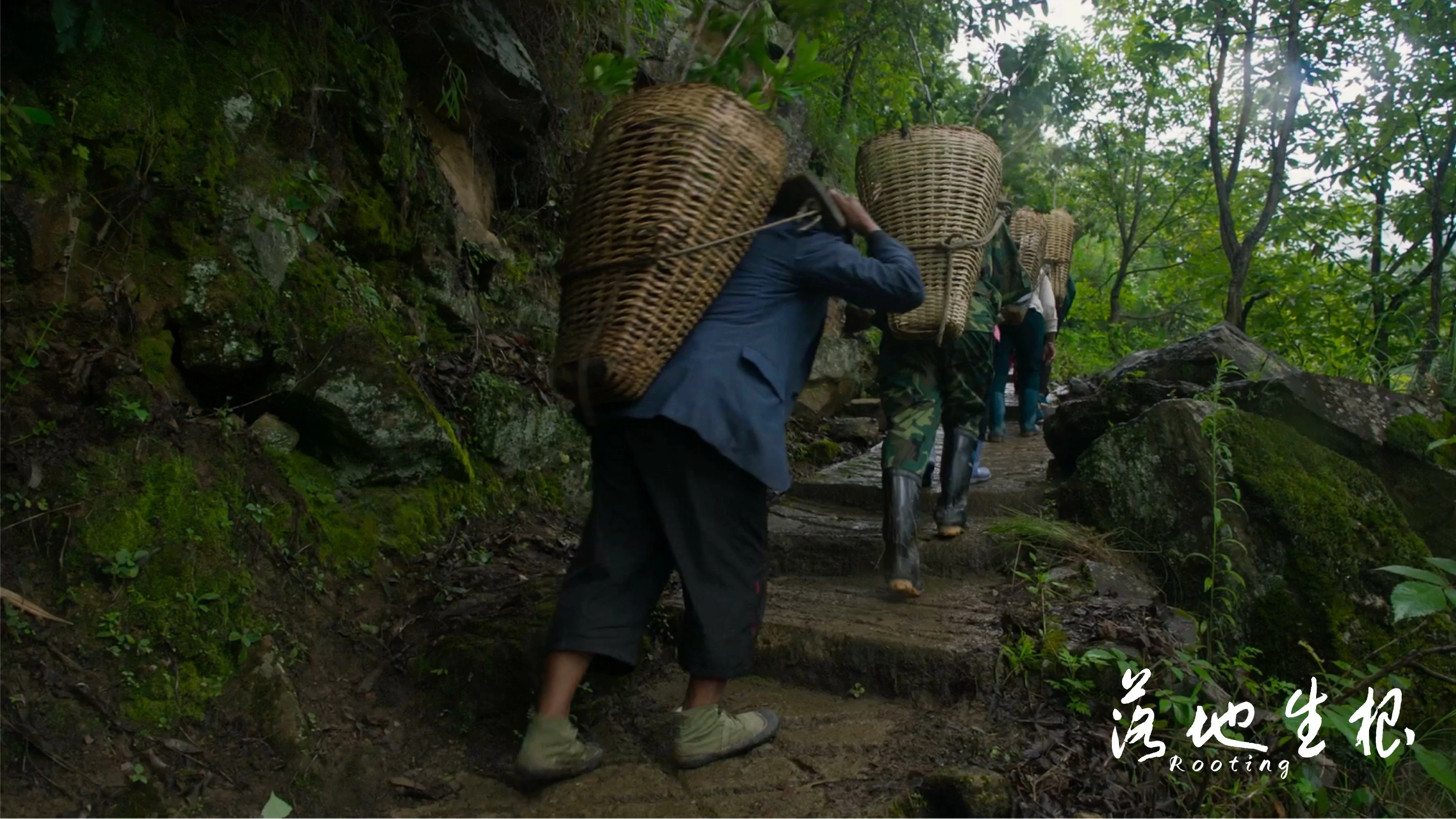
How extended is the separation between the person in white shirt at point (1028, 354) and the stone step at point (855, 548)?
247 centimetres

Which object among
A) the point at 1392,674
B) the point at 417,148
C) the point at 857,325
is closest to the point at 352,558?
the point at 857,325

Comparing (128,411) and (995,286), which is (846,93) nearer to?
(995,286)

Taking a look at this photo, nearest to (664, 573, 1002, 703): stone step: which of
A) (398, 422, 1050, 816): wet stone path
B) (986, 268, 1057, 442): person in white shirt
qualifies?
(398, 422, 1050, 816): wet stone path

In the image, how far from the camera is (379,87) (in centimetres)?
485

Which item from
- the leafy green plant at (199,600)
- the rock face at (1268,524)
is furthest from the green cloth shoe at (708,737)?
the rock face at (1268,524)

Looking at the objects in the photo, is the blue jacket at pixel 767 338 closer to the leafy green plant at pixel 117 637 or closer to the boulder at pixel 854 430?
the leafy green plant at pixel 117 637

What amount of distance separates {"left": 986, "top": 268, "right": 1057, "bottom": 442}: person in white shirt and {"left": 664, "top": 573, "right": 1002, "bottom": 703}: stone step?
11.3 feet

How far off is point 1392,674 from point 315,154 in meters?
4.80

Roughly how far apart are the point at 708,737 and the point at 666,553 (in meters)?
0.58

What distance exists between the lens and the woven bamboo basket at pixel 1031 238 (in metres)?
8.09

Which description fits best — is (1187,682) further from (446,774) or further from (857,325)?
(446,774)

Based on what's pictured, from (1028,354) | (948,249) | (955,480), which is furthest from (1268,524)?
(1028,354)

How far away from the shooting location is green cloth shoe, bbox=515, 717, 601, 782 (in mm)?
2809

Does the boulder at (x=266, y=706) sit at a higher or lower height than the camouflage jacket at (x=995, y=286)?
lower
